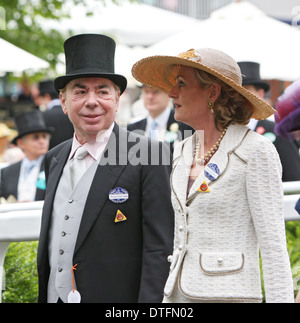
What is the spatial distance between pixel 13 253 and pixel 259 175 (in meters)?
2.08

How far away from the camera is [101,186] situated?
387 cm

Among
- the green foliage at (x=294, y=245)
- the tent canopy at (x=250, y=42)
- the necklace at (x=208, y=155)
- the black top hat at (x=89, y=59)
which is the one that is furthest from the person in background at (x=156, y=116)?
the necklace at (x=208, y=155)

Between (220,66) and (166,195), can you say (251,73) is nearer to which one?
(166,195)

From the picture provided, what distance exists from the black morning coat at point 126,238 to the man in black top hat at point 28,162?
3678 millimetres

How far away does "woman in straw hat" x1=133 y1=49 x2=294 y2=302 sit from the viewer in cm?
315

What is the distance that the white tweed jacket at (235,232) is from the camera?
3.12 metres

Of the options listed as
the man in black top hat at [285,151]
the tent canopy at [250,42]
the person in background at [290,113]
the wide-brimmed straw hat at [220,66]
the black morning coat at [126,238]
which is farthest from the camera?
the tent canopy at [250,42]

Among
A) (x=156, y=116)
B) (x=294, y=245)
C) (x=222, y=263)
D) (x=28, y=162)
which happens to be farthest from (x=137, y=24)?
(x=222, y=263)

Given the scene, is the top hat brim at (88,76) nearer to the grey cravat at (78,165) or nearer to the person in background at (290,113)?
the grey cravat at (78,165)

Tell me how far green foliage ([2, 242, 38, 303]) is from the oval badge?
42.6 inches

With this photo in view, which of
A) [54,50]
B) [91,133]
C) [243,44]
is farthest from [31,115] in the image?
[91,133]

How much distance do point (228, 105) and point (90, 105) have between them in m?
0.89
